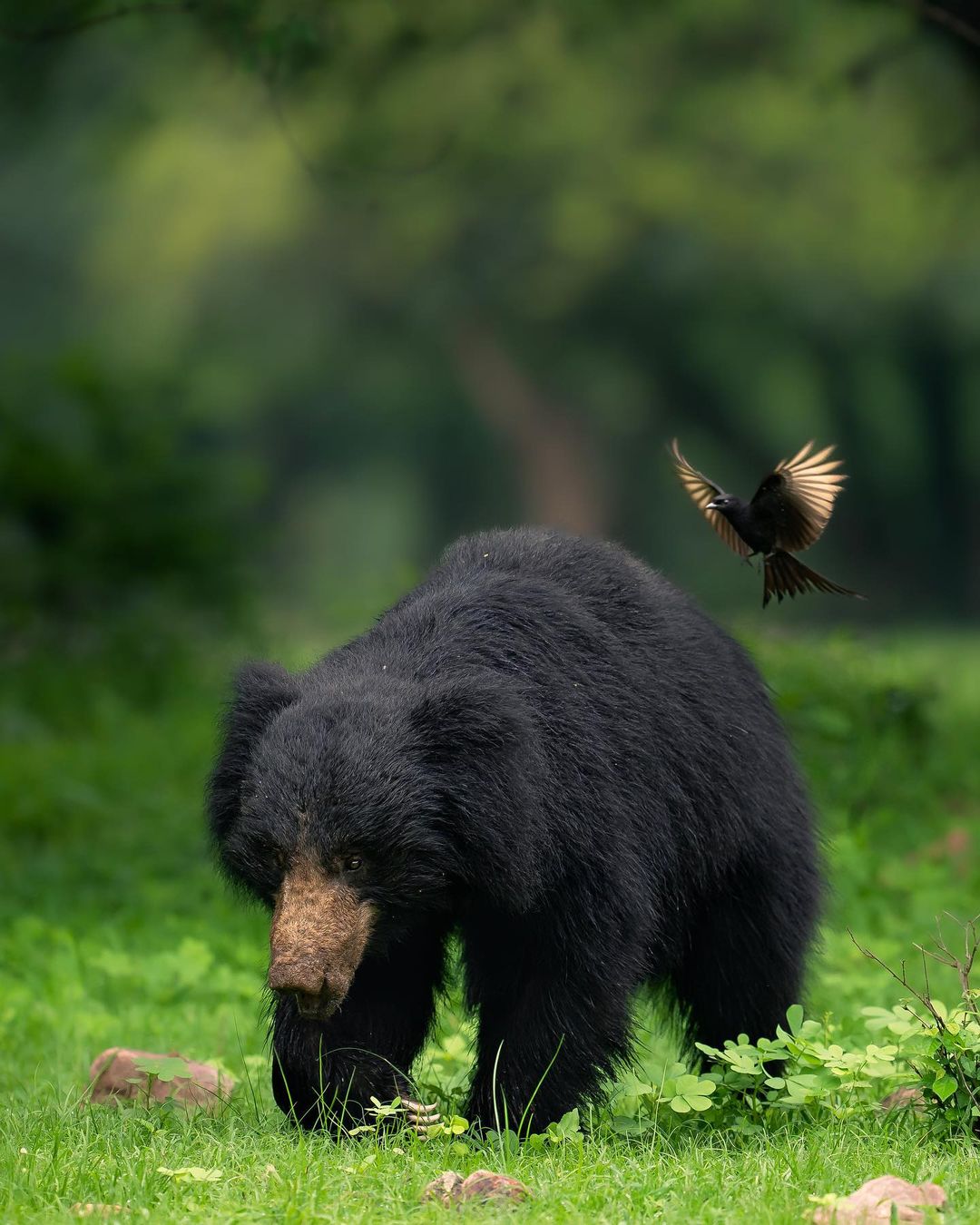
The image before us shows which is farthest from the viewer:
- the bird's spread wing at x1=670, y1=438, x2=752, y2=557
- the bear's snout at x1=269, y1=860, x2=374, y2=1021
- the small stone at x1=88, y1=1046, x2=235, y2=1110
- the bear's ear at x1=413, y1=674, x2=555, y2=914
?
the bird's spread wing at x1=670, y1=438, x2=752, y2=557

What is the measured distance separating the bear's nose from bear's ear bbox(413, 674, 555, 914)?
439 mm

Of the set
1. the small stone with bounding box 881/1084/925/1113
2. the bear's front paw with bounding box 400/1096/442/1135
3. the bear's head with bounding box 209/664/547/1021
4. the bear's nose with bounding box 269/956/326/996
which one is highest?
the bear's head with bounding box 209/664/547/1021

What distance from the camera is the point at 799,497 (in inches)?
160

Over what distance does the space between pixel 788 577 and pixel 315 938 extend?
155cm

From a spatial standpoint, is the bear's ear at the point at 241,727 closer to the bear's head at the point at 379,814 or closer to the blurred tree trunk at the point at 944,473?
the bear's head at the point at 379,814

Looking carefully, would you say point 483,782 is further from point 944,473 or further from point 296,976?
point 944,473

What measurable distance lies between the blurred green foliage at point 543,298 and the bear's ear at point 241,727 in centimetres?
1230

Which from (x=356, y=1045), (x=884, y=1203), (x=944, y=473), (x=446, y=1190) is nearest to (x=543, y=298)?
(x=944, y=473)

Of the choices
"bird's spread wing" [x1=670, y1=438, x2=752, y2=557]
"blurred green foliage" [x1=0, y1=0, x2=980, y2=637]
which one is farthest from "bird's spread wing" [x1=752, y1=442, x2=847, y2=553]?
"blurred green foliage" [x1=0, y1=0, x2=980, y2=637]

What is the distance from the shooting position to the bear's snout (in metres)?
3.34

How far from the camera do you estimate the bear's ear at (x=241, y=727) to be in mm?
3875

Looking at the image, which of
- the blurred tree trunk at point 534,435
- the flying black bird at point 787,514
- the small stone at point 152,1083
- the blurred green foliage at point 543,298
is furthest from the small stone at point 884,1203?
the blurred tree trunk at point 534,435

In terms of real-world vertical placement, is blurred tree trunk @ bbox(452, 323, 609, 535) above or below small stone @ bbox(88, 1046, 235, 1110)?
above

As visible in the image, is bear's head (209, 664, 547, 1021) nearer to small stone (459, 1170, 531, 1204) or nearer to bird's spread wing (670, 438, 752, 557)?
small stone (459, 1170, 531, 1204)
